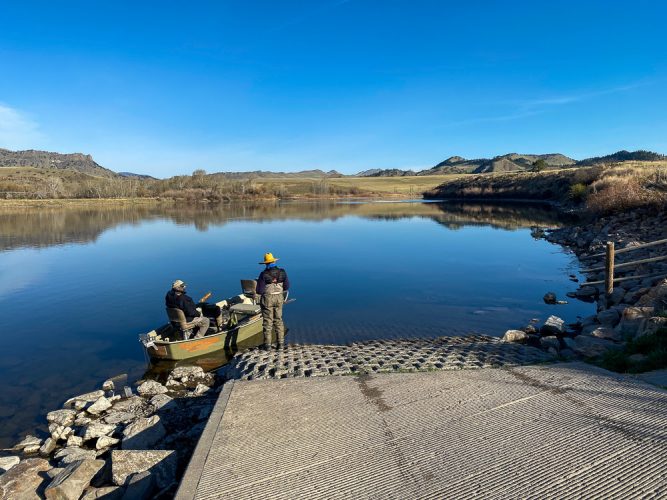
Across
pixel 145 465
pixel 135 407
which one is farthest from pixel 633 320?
pixel 135 407

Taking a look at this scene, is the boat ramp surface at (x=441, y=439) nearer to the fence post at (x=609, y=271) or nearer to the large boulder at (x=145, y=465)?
the large boulder at (x=145, y=465)

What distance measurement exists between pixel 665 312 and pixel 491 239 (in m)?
29.7

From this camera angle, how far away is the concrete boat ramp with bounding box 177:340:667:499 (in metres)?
4.67

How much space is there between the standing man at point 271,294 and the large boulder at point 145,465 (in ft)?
22.3

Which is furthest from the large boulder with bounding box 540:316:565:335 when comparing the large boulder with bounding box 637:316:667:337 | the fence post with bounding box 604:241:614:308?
the large boulder with bounding box 637:316:667:337

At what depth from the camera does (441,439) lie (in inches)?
221

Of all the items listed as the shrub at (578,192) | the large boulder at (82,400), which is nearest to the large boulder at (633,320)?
the large boulder at (82,400)

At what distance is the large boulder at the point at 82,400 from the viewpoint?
9820mm

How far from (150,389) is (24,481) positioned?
4285 millimetres

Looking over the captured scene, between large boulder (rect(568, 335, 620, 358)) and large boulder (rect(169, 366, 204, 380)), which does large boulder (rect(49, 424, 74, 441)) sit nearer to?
large boulder (rect(169, 366, 204, 380))

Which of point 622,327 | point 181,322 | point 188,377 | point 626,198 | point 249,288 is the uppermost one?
point 626,198

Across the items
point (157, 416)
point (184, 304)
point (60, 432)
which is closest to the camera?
point (157, 416)

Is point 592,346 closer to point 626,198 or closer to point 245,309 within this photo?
point 245,309

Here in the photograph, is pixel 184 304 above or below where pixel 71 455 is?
above
